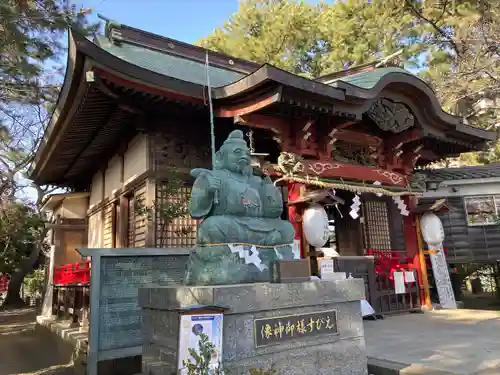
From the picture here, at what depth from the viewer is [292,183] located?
828 centimetres

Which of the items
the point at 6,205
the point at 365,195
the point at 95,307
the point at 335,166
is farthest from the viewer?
the point at 6,205

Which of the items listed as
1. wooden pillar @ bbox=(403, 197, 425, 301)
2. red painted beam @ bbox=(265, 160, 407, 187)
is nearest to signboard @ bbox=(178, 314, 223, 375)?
red painted beam @ bbox=(265, 160, 407, 187)

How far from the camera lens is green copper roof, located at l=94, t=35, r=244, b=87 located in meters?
9.35

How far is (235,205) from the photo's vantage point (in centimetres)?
452

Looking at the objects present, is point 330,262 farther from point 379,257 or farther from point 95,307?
point 95,307

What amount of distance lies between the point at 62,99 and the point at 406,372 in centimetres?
712

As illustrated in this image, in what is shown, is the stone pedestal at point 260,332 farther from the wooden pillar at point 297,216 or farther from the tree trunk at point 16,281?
the tree trunk at point 16,281

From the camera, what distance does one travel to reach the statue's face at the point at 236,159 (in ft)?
15.9

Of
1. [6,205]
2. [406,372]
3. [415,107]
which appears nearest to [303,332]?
[406,372]

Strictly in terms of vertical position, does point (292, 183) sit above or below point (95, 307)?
above

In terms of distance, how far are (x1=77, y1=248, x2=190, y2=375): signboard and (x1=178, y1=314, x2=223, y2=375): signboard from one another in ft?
9.58

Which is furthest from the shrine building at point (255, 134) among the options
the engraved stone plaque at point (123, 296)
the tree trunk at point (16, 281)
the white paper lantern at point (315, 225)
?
the tree trunk at point (16, 281)

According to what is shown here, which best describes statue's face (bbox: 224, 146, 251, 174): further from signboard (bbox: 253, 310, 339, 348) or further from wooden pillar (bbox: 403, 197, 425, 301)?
wooden pillar (bbox: 403, 197, 425, 301)

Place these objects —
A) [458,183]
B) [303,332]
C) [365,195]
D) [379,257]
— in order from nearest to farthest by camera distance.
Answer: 1. [303,332]
2. [379,257]
3. [365,195]
4. [458,183]
